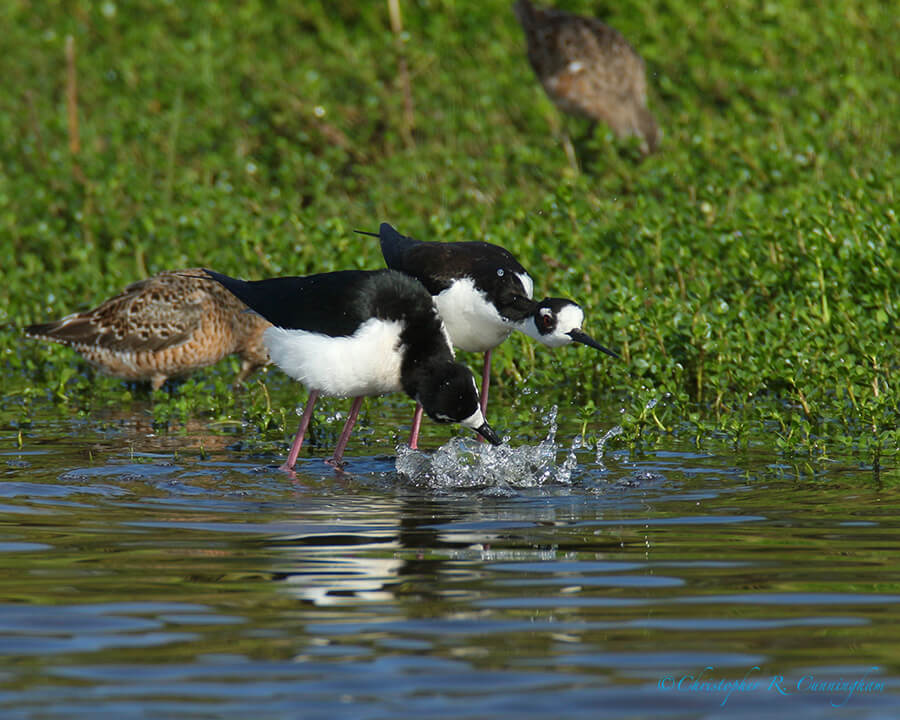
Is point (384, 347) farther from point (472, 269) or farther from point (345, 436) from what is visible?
point (472, 269)

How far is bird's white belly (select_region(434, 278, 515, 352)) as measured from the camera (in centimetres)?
784

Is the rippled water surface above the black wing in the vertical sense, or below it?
below

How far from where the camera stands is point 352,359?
7352 mm

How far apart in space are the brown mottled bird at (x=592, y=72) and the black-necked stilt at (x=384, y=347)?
20.4 feet

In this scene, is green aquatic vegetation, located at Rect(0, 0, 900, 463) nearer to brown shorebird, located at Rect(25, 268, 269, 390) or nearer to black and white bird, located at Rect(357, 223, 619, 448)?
brown shorebird, located at Rect(25, 268, 269, 390)

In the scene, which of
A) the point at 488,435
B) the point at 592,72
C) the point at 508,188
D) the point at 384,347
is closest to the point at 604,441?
the point at 488,435

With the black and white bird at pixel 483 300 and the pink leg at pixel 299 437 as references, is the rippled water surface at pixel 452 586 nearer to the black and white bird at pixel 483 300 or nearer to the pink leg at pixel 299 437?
the pink leg at pixel 299 437

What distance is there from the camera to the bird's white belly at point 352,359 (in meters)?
7.34

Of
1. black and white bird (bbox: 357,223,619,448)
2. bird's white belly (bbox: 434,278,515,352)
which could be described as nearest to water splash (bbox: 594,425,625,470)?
black and white bird (bbox: 357,223,619,448)

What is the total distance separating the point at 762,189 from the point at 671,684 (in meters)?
8.21

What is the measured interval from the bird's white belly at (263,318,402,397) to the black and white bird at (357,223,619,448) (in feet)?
1.81

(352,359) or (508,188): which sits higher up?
(508,188)

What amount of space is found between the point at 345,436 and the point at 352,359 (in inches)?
26.0

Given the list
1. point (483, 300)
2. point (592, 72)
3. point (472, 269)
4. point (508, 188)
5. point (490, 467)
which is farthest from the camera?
point (592, 72)
